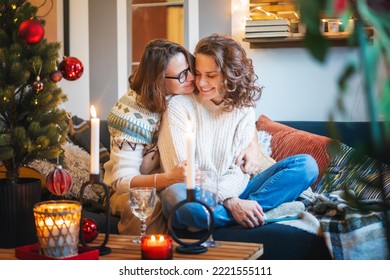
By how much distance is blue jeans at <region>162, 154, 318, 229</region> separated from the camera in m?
2.31

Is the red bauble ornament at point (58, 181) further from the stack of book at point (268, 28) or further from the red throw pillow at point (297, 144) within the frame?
the stack of book at point (268, 28)

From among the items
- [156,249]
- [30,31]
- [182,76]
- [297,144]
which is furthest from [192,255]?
[297,144]

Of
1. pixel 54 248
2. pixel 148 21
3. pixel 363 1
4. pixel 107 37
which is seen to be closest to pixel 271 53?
pixel 148 21

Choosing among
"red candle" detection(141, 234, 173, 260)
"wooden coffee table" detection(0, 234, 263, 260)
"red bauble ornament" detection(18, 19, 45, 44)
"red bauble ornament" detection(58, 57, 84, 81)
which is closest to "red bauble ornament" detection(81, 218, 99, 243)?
"wooden coffee table" detection(0, 234, 263, 260)

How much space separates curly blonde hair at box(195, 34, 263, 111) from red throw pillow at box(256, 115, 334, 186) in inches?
19.2

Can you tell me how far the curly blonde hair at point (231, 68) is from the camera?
247 centimetres

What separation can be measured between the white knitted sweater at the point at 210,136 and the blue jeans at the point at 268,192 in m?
0.07

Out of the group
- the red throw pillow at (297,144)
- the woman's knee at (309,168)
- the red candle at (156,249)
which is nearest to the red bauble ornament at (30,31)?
the red candle at (156,249)

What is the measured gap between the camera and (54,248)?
1536mm

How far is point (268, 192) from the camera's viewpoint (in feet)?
7.94

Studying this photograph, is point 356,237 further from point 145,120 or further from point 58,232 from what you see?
point 58,232

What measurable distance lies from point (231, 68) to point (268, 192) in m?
0.50

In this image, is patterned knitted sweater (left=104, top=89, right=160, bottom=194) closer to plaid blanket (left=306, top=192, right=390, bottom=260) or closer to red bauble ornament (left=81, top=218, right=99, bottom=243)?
red bauble ornament (left=81, top=218, right=99, bottom=243)

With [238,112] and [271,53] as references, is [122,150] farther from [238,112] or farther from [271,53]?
[271,53]
